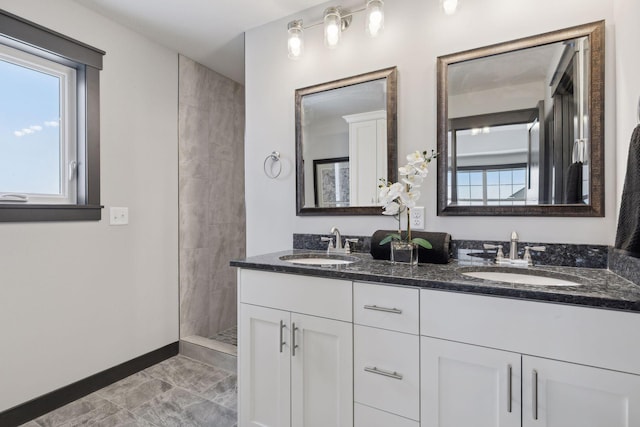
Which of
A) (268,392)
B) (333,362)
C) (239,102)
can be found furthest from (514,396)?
(239,102)

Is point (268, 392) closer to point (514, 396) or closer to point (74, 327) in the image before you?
point (514, 396)

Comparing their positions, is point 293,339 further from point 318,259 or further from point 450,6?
point 450,6

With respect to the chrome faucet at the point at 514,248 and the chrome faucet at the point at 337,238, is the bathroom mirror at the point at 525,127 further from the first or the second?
the chrome faucet at the point at 337,238

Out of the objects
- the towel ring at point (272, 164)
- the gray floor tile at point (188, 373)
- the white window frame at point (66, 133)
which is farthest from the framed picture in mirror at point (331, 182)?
the white window frame at point (66, 133)

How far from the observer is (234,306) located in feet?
10.0

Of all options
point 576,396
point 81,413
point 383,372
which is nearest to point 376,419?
point 383,372

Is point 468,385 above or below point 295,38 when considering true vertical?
below

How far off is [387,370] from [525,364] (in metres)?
0.44

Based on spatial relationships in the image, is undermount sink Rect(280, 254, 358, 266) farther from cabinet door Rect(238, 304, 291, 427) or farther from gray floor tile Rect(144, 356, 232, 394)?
gray floor tile Rect(144, 356, 232, 394)

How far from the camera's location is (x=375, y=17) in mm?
1668

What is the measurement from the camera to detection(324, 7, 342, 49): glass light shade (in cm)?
178

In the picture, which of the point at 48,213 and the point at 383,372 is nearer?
the point at 383,372

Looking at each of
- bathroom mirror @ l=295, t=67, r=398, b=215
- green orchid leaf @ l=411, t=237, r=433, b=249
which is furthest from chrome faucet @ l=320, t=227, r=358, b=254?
green orchid leaf @ l=411, t=237, r=433, b=249

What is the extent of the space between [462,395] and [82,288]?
6.99 feet
